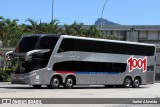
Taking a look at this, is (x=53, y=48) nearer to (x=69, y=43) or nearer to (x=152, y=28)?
(x=69, y=43)

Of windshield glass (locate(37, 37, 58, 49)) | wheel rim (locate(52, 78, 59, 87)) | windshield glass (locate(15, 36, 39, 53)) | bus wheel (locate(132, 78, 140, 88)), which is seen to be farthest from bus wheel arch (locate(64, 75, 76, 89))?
bus wheel (locate(132, 78, 140, 88))

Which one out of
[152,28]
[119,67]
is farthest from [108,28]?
[119,67]

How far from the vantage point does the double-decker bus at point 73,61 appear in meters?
29.3

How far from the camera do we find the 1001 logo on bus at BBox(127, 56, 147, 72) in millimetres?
35725

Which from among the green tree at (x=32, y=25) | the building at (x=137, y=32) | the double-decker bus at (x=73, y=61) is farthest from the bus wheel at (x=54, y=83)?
the building at (x=137, y=32)

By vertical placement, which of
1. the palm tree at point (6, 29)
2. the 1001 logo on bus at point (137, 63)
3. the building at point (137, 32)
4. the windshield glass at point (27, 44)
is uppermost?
the building at point (137, 32)

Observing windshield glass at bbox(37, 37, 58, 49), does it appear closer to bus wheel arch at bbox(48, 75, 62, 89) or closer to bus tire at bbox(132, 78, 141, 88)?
bus wheel arch at bbox(48, 75, 62, 89)

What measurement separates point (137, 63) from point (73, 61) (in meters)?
7.70

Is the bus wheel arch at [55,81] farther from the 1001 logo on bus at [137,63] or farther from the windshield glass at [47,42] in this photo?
the 1001 logo on bus at [137,63]

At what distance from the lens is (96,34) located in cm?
7044

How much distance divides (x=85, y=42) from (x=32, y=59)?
446cm

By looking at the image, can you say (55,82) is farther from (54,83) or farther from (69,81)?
(69,81)

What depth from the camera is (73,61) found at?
1216 inches

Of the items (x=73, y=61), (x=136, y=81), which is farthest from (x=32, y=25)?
(x=73, y=61)
